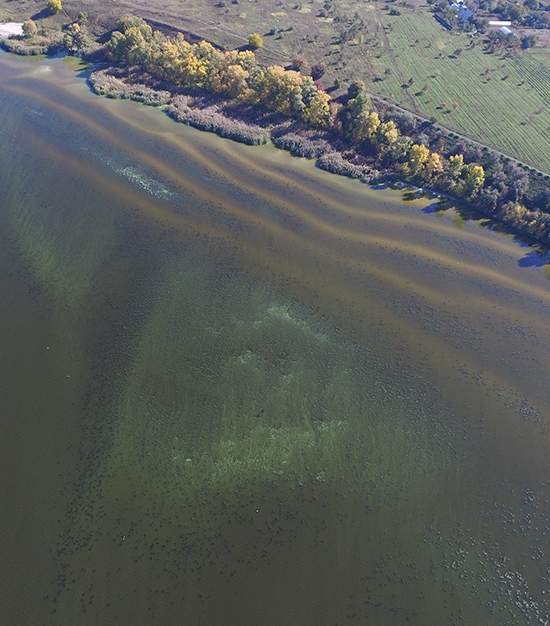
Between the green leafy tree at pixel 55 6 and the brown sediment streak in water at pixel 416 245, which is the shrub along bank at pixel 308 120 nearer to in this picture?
the brown sediment streak in water at pixel 416 245

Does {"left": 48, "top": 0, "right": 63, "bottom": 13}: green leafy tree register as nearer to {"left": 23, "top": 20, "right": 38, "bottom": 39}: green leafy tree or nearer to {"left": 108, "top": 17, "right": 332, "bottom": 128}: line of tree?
{"left": 23, "top": 20, "right": 38, "bottom": 39}: green leafy tree

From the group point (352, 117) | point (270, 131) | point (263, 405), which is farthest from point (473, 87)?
point (263, 405)

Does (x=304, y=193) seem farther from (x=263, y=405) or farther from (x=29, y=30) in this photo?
(x=29, y=30)

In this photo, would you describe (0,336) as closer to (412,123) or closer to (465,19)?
(412,123)

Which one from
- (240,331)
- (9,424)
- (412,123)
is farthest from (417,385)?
(412,123)

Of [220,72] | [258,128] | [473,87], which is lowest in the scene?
[258,128]

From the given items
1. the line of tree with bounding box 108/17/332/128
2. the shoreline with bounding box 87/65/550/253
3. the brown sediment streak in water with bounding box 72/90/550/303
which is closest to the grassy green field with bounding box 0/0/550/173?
the line of tree with bounding box 108/17/332/128

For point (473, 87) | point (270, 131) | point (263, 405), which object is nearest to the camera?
point (263, 405)
